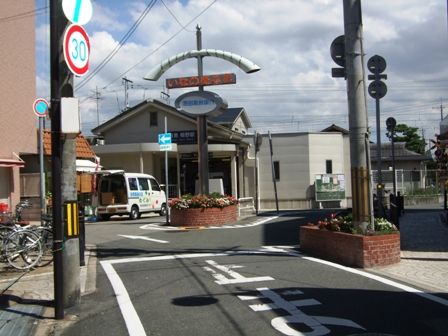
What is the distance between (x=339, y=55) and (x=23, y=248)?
24.1 feet

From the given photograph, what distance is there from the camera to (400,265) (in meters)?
10.3

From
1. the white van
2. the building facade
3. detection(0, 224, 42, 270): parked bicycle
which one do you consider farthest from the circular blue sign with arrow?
the building facade

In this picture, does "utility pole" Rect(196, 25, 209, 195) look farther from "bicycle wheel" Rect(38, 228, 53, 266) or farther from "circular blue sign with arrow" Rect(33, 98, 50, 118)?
"bicycle wheel" Rect(38, 228, 53, 266)

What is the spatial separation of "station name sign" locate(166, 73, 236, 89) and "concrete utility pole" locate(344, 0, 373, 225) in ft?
36.1

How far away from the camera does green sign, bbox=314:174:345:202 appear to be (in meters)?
35.5

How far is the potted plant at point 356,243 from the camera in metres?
10.1

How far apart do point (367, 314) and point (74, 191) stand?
4.15m

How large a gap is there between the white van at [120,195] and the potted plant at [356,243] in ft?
46.6

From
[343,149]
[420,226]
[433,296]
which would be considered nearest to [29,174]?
[420,226]

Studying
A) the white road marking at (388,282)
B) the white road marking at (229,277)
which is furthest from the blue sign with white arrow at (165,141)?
the white road marking at (229,277)

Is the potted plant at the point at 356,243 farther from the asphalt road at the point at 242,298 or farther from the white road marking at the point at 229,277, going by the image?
the white road marking at the point at 229,277

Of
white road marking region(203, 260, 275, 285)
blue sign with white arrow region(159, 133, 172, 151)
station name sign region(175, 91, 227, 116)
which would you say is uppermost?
station name sign region(175, 91, 227, 116)

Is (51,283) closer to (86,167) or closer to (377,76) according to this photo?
(377,76)

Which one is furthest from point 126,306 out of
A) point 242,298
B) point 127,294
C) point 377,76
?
point 377,76
